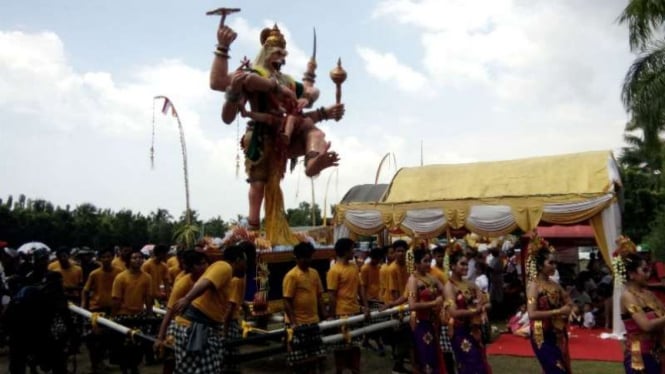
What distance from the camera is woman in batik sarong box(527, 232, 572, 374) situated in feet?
14.2

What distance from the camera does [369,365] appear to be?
7.30 metres

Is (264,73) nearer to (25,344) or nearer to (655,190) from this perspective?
(25,344)

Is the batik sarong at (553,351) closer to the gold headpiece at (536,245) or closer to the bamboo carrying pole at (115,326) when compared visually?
the gold headpiece at (536,245)

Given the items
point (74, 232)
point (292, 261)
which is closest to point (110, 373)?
point (292, 261)

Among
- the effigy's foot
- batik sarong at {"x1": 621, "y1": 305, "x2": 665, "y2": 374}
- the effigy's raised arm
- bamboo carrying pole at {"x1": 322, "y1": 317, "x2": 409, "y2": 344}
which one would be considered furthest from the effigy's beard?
batik sarong at {"x1": 621, "y1": 305, "x2": 665, "y2": 374}

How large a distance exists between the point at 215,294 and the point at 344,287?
199cm

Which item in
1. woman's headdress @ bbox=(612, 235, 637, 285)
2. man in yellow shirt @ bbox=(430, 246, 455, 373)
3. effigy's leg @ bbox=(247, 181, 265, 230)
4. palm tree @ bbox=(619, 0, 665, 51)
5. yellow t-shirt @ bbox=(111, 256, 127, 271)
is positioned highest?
palm tree @ bbox=(619, 0, 665, 51)

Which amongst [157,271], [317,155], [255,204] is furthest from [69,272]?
[317,155]

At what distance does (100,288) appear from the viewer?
660 centimetres

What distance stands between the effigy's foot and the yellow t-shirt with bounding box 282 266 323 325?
1280mm

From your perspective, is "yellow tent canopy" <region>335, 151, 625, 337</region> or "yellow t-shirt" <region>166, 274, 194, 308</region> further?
"yellow tent canopy" <region>335, 151, 625, 337</region>

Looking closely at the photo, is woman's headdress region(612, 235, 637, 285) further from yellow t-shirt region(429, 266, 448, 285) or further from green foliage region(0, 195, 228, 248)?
green foliage region(0, 195, 228, 248)

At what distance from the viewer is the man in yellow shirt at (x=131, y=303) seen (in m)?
6.00

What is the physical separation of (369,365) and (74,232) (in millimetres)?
27964
